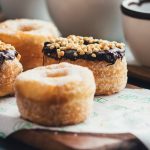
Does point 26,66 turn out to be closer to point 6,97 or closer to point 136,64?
point 6,97

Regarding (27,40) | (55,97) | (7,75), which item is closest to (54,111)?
(55,97)

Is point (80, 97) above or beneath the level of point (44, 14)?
above

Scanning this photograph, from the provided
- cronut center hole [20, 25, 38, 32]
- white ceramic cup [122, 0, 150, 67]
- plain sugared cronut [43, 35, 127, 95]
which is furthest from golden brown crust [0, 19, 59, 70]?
white ceramic cup [122, 0, 150, 67]

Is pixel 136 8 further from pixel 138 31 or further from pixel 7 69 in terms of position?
pixel 7 69

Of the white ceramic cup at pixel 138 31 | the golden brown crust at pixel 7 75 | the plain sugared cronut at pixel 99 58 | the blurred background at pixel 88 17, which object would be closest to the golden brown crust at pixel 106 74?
the plain sugared cronut at pixel 99 58

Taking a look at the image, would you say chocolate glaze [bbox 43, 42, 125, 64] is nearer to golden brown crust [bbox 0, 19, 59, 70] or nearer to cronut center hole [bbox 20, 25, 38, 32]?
golden brown crust [bbox 0, 19, 59, 70]

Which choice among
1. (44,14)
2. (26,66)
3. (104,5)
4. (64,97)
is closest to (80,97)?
(64,97)

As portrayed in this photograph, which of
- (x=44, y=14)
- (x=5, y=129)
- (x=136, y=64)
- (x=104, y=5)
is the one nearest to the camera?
(x=5, y=129)

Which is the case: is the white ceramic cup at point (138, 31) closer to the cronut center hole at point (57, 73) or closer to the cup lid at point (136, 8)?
the cup lid at point (136, 8)
